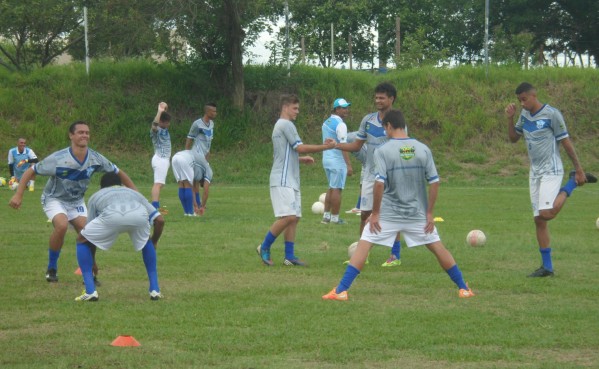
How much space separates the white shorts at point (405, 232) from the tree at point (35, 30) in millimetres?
29064

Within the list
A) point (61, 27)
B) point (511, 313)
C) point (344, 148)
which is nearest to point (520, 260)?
point (344, 148)

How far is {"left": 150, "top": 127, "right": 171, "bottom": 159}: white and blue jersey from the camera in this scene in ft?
61.7

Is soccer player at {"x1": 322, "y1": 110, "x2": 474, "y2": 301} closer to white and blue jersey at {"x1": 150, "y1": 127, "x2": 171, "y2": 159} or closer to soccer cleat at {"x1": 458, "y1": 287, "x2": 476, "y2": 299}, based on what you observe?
soccer cleat at {"x1": 458, "y1": 287, "x2": 476, "y2": 299}

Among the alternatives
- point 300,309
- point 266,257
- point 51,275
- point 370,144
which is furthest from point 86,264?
point 370,144

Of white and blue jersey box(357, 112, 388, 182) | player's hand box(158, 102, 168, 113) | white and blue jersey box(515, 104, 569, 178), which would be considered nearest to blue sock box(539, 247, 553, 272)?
white and blue jersey box(515, 104, 569, 178)

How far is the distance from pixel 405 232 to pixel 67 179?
3787 millimetres

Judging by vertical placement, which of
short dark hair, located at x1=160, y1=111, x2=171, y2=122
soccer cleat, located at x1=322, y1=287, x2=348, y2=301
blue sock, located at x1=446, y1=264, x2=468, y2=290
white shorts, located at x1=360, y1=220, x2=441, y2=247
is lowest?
soccer cleat, located at x1=322, y1=287, x2=348, y2=301

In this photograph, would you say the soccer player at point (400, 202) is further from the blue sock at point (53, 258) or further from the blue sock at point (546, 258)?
the blue sock at point (53, 258)

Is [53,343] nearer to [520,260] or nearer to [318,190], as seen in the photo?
[520,260]

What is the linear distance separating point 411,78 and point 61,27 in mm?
14964

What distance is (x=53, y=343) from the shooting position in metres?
7.47

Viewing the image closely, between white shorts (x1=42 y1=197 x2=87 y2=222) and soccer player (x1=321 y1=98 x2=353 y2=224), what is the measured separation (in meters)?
6.32

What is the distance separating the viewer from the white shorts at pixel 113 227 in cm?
909

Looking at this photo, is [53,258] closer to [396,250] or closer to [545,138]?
[396,250]
